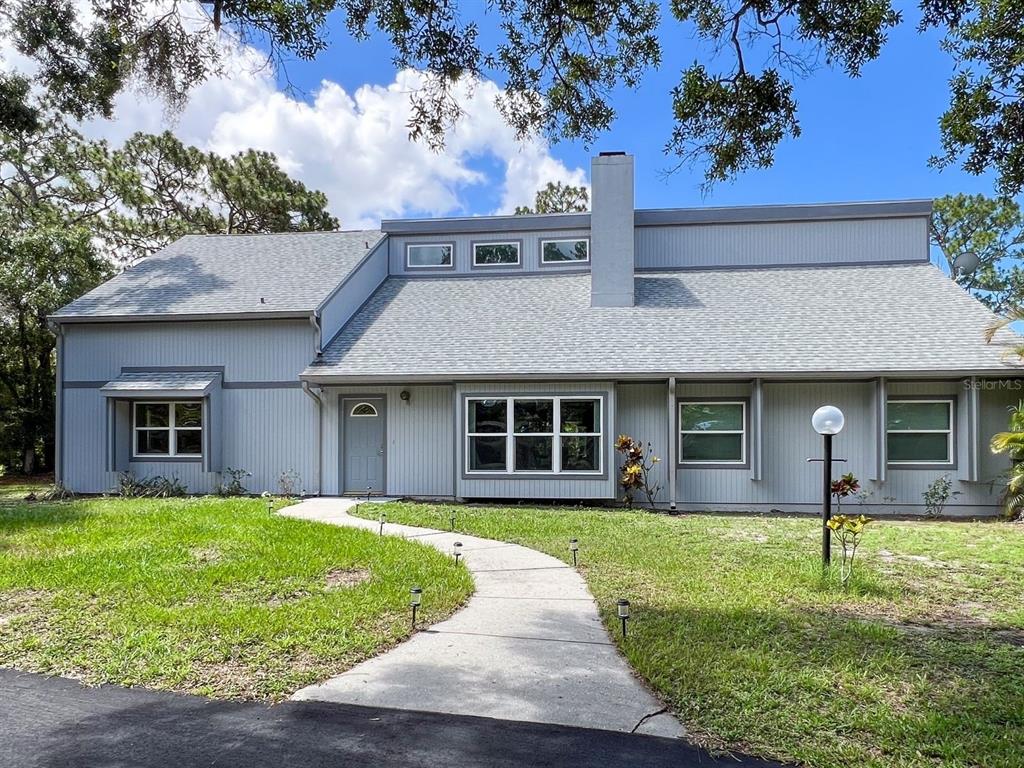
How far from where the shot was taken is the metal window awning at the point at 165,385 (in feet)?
41.5

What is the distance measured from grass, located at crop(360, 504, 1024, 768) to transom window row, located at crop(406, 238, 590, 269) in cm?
825

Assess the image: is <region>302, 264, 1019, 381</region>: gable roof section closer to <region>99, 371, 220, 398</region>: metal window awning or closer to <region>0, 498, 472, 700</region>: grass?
<region>99, 371, 220, 398</region>: metal window awning

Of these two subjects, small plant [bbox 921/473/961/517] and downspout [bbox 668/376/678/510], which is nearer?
small plant [bbox 921/473/961/517]

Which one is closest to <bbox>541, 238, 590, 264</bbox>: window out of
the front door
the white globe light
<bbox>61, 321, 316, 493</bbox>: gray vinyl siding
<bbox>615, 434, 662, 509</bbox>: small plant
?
<bbox>615, 434, 662, 509</bbox>: small plant

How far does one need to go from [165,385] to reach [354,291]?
4.25 m

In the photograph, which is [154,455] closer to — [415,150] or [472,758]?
[415,150]

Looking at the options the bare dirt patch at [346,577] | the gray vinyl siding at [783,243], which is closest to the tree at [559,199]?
Result: the gray vinyl siding at [783,243]

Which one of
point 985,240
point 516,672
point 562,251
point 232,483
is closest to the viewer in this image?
point 516,672

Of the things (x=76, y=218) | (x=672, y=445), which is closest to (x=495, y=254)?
(x=672, y=445)

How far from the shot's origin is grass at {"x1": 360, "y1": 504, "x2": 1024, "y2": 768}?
331 centimetres

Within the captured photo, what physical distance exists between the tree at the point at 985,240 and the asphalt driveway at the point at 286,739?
31.6 meters

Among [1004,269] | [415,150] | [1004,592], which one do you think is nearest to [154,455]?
[415,150]

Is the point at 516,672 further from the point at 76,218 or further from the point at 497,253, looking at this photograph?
the point at 76,218

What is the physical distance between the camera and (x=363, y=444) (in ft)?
42.1
